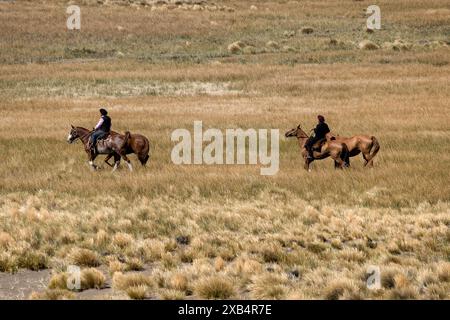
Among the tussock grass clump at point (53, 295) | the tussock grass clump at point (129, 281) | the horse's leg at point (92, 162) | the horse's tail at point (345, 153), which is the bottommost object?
the tussock grass clump at point (53, 295)

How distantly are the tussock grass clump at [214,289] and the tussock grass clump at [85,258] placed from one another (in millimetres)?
2881

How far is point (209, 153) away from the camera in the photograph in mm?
27906

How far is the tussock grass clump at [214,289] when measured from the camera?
504 inches

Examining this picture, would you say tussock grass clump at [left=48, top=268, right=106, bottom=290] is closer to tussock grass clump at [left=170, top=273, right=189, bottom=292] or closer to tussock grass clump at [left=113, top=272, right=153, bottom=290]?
tussock grass clump at [left=113, top=272, right=153, bottom=290]

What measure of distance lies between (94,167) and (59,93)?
1001 inches

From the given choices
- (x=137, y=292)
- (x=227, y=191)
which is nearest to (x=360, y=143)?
(x=227, y=191)

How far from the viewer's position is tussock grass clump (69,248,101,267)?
594 inches

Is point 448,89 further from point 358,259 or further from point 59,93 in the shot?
point 358,259

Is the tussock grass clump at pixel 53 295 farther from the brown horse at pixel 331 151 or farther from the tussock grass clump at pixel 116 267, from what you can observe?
the brown horse at pixel 331 151
